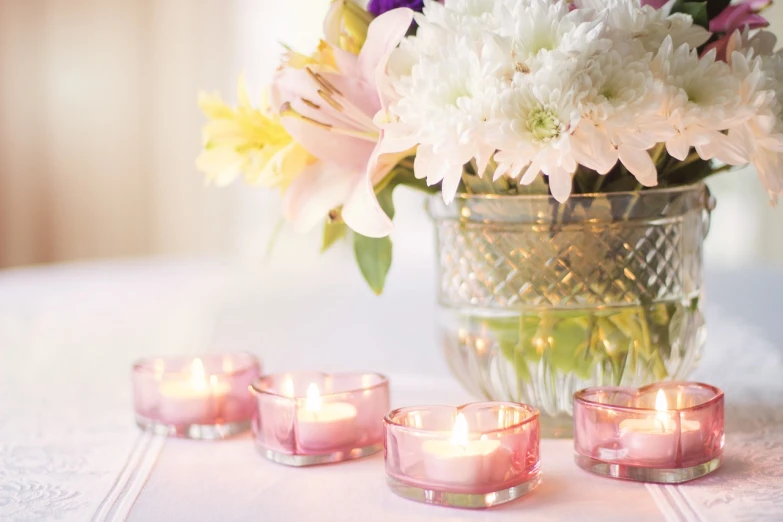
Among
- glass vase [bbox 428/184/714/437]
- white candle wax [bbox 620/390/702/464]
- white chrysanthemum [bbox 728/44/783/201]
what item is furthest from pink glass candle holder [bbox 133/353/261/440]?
white chrysanthemum [bbox 728/44/783/201]

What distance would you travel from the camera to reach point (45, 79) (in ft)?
10.5

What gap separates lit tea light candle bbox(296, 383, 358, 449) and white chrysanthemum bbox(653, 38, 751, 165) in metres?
0.31

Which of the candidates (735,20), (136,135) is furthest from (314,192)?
(136,135)

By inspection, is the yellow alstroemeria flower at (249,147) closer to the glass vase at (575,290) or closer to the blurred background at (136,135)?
the glass vase at (575,290)

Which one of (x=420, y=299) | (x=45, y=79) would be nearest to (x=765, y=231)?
(x=420, y=299)

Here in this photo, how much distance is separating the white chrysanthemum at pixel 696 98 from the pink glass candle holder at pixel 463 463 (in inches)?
8.4

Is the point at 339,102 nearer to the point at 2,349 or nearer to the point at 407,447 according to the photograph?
the point at 407,447

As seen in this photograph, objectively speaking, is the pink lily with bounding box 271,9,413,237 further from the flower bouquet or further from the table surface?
the table surface

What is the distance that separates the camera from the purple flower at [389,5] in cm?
67

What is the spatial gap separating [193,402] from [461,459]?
0.99 ft

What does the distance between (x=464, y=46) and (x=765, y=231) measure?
2976mm

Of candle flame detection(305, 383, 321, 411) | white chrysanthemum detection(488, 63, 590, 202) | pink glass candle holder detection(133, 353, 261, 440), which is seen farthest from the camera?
pink glass candle holder detection(133, 353, 261, 440)

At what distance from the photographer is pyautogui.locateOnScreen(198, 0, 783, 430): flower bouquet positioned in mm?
562

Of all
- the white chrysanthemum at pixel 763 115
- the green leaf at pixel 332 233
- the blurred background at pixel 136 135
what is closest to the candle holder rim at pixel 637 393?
the white chrysanthemum at pixel 763 115
